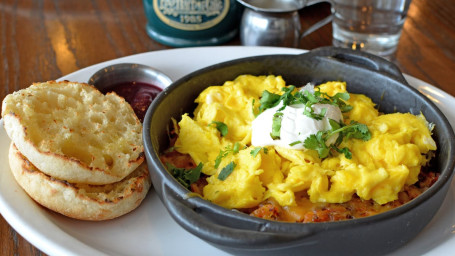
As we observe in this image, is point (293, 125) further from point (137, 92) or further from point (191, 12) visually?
point (191, 12)

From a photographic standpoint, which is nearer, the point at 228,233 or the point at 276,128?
the point at 228,233

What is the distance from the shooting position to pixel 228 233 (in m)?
1.88

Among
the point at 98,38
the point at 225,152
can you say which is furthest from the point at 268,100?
the point at 98,38

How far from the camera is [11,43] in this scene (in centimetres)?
423

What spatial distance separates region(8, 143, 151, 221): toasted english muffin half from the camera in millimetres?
2225

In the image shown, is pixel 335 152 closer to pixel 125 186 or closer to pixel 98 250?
pixel 125 186

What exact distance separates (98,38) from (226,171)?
8.18 ft

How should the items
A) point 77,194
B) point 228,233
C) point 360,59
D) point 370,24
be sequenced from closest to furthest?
1. point 228,233
2. point 77,194
3. point 360,59
4. point 370,24

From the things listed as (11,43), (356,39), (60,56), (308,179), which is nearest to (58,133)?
(308,179)

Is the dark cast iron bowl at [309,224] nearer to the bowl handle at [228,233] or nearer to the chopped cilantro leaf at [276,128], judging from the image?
the bowl handle at [228,233]

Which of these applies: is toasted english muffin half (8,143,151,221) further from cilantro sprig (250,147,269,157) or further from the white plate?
cilantro sprig (250,147,269,157)

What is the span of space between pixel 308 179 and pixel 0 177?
1477mm

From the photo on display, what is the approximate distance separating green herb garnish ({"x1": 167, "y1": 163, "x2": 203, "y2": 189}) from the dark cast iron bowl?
15 cm

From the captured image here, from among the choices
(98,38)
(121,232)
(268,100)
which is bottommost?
(98,38)
